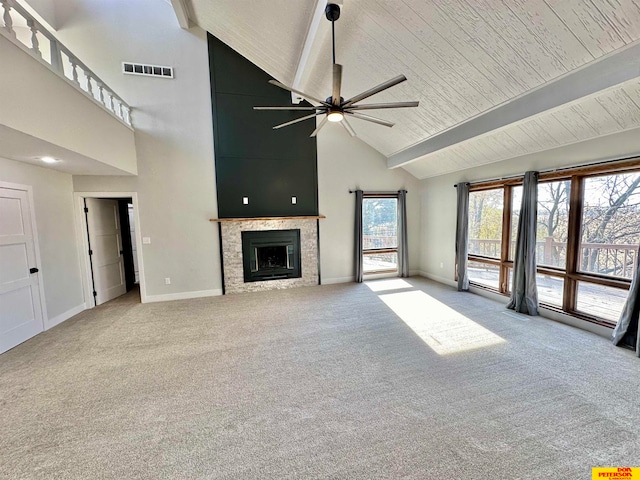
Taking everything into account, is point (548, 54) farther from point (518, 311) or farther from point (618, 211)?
point (518, 311)

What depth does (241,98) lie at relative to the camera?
17.9 ft

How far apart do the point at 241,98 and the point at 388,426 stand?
5.91m

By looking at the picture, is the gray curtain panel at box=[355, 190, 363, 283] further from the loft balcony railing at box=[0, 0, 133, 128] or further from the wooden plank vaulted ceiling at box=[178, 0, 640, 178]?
the loft balcony railing at box=[0, 0, 133, 128]

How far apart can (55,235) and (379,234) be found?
625 cm

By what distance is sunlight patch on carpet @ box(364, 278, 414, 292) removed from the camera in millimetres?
5859

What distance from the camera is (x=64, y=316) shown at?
4340 millimetres

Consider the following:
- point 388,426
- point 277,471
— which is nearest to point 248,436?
point 277,471

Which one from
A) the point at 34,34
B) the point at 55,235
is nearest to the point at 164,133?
the point at 34,34

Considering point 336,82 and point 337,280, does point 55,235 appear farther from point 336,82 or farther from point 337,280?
point 337,280

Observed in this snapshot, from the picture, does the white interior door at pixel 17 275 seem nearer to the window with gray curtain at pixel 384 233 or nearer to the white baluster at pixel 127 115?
the white baluster at pixel 127 115

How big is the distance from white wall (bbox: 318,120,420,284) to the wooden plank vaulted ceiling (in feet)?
4.30

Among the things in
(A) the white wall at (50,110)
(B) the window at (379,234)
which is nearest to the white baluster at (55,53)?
(A) the white wall at (50,110)

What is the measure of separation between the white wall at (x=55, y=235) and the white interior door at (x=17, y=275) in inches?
6.9

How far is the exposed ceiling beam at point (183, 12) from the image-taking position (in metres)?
4.43
